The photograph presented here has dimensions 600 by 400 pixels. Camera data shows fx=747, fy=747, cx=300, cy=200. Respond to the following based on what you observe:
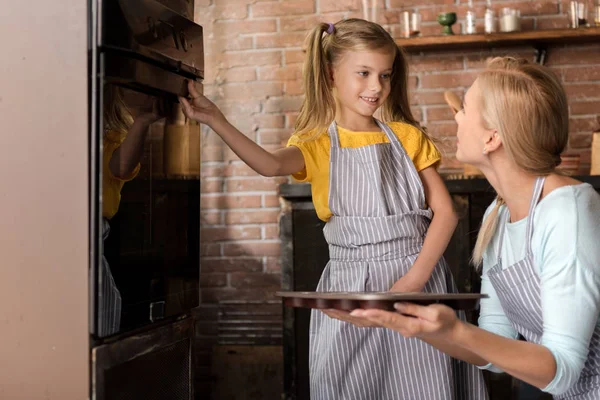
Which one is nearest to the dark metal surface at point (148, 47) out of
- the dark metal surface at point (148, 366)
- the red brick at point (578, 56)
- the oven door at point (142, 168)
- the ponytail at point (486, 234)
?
the oven door at point (142, 168)

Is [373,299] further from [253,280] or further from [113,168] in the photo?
[253,280]

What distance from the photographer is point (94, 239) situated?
110cm

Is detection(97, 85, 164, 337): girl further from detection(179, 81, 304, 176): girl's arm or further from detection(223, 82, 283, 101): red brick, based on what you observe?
detection(223, 82, 283, 101): red brick

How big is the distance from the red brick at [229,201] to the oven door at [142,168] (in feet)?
5.67

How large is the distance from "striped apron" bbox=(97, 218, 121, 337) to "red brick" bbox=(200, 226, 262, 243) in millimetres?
2036

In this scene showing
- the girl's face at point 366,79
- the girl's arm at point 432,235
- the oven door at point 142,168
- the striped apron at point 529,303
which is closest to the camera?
the oven door at point 142,168

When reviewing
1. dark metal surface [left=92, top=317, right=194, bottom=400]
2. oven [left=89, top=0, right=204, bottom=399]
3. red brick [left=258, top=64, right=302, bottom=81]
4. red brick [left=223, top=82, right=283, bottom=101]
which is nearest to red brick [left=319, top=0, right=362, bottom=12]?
red brick [left=258, top=64, right=302, bottom=81]

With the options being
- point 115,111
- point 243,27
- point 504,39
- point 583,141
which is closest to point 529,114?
point 115,111

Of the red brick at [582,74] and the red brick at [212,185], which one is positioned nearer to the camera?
the red brick at [582,74]

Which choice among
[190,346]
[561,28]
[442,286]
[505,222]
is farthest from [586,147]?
[190,346]

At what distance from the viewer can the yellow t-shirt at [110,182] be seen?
1111mm

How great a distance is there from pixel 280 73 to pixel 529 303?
2.04 metres

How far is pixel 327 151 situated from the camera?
1888mm

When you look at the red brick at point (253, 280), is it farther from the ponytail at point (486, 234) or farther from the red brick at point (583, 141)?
the ponytail at point (486, 234)
